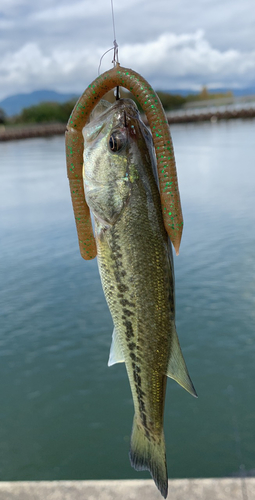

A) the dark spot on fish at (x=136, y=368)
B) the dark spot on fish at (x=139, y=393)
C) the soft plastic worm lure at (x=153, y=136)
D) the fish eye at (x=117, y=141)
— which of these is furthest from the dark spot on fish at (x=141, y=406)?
the fish eye at (x=117, y=141)

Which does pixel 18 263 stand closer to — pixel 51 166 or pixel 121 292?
pixel 121 292

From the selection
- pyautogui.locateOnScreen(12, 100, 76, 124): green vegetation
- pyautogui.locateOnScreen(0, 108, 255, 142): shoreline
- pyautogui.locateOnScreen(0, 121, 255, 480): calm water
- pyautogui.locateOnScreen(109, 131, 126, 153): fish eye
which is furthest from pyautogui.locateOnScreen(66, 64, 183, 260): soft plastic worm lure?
pyautogui.locateOnScreen(12, 100, 76, 124): green vegetation

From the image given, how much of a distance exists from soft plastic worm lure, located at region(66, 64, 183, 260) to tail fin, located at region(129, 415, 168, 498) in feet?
3.65

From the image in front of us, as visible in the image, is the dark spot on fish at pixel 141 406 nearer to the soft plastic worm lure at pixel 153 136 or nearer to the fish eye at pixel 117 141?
the soft plastic worm lure at pixel 153 136

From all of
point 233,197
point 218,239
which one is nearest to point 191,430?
point 218,239

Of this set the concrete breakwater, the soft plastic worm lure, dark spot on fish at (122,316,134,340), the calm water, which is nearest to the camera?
the soft plastic worm lure

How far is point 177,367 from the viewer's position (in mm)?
2393

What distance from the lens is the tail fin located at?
248 cm

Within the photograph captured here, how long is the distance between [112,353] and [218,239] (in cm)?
1290

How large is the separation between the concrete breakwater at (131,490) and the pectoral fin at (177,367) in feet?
7.55

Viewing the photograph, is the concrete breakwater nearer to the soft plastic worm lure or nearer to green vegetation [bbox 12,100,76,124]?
the soft plastic worm lure

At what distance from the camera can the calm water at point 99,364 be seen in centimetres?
668

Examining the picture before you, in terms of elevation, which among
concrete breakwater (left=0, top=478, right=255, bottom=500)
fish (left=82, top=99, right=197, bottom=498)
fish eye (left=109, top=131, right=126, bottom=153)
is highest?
fish eye (left=109, top=131, right=126, bottom=153)

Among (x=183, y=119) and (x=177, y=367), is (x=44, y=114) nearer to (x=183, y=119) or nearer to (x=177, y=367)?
(x=183, y=119)
